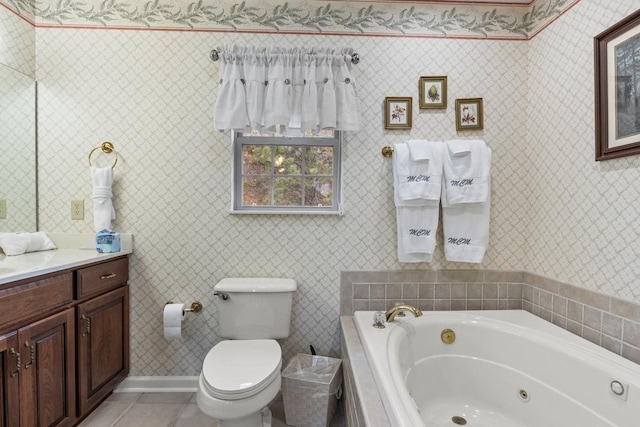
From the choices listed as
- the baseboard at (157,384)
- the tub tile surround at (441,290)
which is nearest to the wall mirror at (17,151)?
the baseboard at (157,384)

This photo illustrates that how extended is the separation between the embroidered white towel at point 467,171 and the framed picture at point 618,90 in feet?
1.63

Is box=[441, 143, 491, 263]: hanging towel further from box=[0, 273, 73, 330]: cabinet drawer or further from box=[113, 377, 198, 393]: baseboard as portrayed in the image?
box=[0, 273, 73, 330]: cabinet drawer

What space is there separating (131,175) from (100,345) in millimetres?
982

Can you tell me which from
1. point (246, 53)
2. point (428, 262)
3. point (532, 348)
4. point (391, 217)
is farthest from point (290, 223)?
point (532, 348)

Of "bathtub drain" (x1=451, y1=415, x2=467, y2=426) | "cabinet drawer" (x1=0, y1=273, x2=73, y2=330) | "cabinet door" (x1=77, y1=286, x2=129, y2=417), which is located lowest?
"bathtub drain" (x1=451, y1=415, x2=467, y2=426)

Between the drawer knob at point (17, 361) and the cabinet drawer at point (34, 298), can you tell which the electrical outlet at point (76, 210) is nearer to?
the cabinet drawer at point (34, 298)

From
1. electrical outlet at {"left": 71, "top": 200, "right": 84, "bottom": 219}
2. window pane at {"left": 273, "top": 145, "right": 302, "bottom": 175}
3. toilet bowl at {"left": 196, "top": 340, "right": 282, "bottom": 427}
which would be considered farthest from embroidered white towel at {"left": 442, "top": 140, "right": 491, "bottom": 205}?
electrical outlet at {"left": 71, "top": 200, "right": 84, "bottom": 219}

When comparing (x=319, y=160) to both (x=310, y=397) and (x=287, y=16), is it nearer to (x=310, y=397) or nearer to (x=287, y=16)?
(x=287, y=16)

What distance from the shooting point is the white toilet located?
1258 millimetres

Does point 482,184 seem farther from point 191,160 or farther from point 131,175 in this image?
point 131,175

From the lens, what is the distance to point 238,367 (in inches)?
54.9

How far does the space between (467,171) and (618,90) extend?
27.5 inches

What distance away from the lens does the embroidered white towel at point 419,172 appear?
1.77 m

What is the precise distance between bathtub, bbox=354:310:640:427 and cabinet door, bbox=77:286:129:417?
4.62ft
